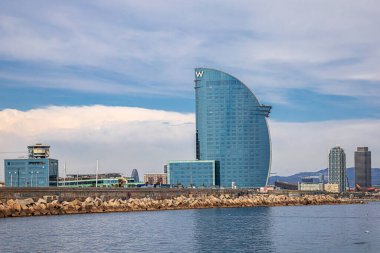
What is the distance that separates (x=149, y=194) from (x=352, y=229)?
71789 millimetres

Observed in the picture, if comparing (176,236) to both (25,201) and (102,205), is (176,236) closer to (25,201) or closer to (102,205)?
(25,201)

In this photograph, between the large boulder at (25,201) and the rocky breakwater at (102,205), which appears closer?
the rocky breakwater at (102,205)

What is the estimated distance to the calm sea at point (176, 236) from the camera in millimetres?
70812

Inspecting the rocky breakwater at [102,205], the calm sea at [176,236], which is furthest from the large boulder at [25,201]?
the calm sea at [176,236]

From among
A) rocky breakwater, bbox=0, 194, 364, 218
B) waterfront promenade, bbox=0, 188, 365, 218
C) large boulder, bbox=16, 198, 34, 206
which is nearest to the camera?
rocky breakwater, bbox=0, 194, 364, 218

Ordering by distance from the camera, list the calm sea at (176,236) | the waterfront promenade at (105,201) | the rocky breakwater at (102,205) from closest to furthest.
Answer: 1. the calm sea at (176,236)
2. the rocky breakwater at (102,205)
3. the waterfront promenade at (105,201)

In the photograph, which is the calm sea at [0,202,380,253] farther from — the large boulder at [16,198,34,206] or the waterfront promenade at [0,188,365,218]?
the large boulder at [16,198,34,206]

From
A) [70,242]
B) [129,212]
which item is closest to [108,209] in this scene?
[129,212]

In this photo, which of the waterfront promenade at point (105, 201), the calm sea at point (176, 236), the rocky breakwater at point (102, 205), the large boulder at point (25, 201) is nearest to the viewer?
the calm sea at point (176, 236)

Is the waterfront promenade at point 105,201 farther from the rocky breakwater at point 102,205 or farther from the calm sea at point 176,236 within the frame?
the calm sea at point 176,236

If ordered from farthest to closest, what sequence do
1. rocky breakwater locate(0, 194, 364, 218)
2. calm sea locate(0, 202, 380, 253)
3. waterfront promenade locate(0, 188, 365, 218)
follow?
1. waterfront promenade locate(0, 188, 365, 218)
2. rocky breakwater locate(0, 194, 364, 218)
3. calm sea locate(0, 202, 380, 253)

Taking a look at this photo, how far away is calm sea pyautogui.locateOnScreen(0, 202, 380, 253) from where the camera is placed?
7081 centimetres

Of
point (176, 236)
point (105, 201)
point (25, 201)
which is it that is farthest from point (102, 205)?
point (176, 236)

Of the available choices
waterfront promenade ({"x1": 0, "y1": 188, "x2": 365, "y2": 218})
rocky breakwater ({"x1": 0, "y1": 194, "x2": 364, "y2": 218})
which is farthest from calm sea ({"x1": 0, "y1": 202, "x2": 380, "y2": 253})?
waterfront promenade ({"x1": 0, "y1": 188, "x2": 365, "y2": 218})
